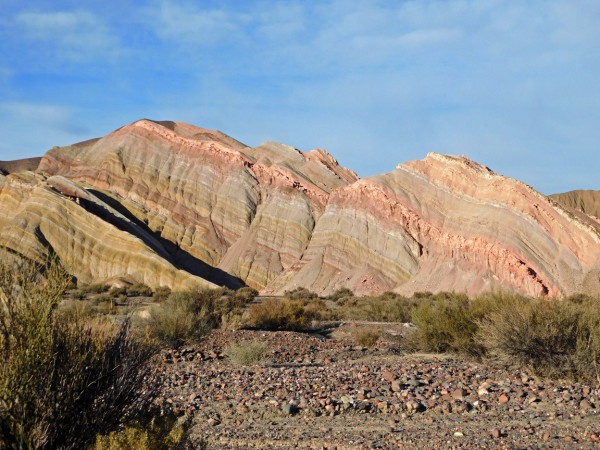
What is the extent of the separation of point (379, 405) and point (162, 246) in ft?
185

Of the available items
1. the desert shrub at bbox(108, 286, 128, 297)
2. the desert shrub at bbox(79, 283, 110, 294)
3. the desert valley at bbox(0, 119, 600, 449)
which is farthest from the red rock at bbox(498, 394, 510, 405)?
the desert shrub at bbox(79, 283, 110, 294)

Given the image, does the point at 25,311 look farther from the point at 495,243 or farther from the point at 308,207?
the point at 308,207

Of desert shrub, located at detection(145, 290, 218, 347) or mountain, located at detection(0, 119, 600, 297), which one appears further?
mountain, located at detection(0, 119, 600, 297)

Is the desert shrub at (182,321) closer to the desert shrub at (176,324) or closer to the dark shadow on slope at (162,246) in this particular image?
the desert shrub at (176,324)

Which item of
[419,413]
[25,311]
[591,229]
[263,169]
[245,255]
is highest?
[263,169]

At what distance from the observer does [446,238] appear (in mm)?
56094

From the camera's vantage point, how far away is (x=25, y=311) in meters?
6.41

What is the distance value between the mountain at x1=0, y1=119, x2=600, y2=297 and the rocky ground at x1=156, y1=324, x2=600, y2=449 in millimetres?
30310

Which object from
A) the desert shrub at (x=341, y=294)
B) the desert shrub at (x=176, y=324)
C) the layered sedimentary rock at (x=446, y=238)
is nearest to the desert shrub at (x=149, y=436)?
the desert shrub at (x=176, y=324)

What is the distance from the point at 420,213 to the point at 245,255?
16.7 m

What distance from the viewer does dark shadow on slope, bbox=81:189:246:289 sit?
2506 inches

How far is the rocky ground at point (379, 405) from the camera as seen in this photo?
33.3 ft

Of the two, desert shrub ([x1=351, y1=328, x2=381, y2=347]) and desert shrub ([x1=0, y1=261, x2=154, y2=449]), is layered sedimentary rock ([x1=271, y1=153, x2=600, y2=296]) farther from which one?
desert shrub ([x1=0, y1=261, x2=154, y2=449])

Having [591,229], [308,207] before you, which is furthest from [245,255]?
[591,229]
